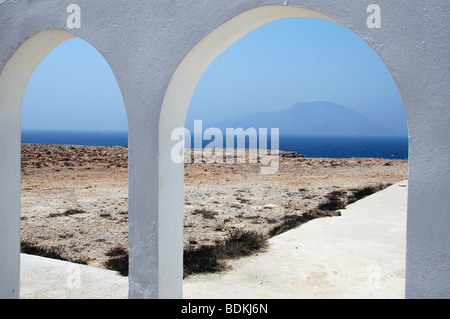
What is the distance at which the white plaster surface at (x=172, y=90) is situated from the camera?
2.71 metres

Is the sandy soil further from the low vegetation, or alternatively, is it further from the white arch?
the white arch

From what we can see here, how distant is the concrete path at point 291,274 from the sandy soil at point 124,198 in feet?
4.40

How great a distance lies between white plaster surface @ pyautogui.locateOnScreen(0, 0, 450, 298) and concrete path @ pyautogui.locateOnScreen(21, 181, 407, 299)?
1197mm

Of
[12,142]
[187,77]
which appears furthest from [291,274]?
[12,142]

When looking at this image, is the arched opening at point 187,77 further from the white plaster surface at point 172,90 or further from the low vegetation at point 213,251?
the low vegetation at point 213,251

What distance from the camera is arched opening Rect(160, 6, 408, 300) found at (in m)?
3.35

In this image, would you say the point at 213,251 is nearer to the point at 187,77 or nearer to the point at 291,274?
the point at 291,274

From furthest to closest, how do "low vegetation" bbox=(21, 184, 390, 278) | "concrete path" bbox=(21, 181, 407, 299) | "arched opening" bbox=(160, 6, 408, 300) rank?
"low vegetation" bbox=(21, 184, 390, 278)
"concrete path" bbox=(21, 181, 407, 299)
"arched opening" bbox=(160, 6, 408, 300)

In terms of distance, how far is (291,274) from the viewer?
6617 mm

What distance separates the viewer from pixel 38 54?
4457 millimetres

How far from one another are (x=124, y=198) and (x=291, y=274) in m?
9.55

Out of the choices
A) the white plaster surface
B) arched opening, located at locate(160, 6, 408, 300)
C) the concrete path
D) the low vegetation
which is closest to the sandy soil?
the low vegetation

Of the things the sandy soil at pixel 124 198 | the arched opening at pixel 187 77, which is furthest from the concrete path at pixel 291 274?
the arched opening at pixel 187 77
